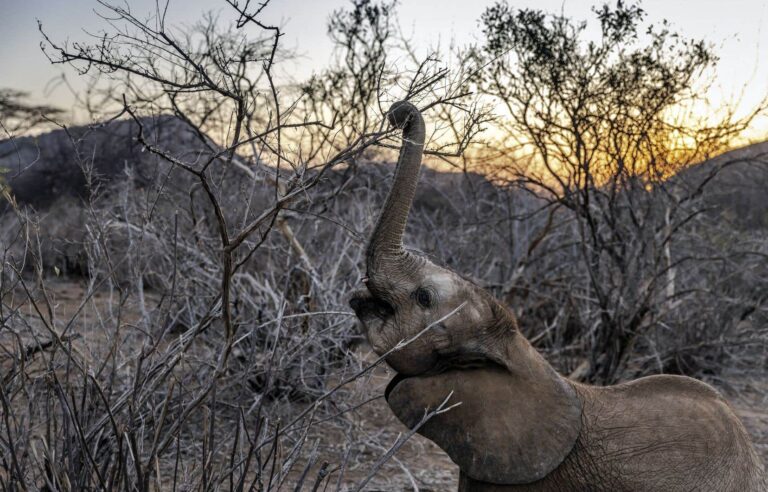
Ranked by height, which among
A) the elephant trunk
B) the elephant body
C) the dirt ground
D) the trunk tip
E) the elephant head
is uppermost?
the trunk tip

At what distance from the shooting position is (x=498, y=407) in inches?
94.0

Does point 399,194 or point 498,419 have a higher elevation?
point 399,194

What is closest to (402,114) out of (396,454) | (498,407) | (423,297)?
(423,297)

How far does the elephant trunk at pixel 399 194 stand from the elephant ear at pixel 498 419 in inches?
15.9


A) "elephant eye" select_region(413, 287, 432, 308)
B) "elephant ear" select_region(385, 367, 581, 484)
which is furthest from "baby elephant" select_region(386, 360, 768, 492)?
"elephant eye" select_region(413, 287, 432, 308)

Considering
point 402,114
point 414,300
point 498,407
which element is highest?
point 402,114

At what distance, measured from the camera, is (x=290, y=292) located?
6508mm

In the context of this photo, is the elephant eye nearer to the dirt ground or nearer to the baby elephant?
the baby elephant

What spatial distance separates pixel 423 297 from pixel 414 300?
32 millimetres

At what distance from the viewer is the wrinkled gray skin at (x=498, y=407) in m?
2.39

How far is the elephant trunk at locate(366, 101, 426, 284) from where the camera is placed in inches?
95.1

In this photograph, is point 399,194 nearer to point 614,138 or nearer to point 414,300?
point 414,300

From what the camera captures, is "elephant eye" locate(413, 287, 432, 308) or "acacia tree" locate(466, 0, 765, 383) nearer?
"elephant eye" locate(413, 287, 432, 308)

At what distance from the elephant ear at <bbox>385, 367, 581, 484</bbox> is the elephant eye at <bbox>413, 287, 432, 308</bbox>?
229 millimetres
